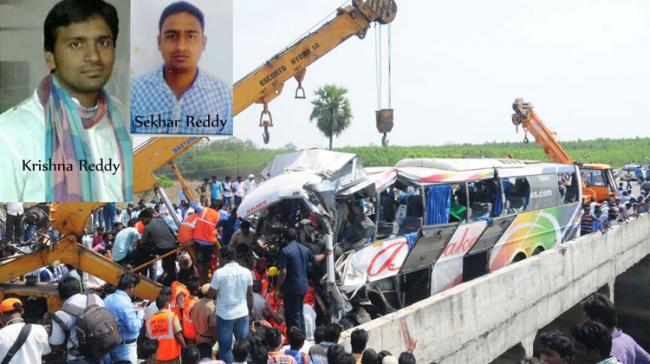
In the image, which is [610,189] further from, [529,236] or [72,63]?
[72,63]

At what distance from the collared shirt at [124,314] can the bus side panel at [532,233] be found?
718 centimetres

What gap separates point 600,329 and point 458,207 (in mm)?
6027

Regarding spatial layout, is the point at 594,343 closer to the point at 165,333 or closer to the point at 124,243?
the point at 165,333

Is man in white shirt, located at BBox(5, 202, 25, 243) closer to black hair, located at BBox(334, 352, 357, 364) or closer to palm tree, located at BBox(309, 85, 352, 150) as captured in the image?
black hair, located at BBox(334, 352, 357, 364)

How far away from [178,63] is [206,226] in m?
3.72

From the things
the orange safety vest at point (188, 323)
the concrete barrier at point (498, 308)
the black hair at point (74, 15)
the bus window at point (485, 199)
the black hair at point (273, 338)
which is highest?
the black hair at point (74, 15)

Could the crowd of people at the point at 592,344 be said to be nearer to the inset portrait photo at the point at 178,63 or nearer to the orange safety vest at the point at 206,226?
the inset portrait photo at the point at 178,63

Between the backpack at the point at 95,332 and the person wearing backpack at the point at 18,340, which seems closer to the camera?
the person wearing backpack at the point at 18,340

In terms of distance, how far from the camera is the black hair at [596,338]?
376cm

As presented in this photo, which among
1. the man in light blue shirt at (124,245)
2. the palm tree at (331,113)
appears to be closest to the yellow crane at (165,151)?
the man in light blue shirt at (124,245)

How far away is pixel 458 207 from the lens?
977 centimetres

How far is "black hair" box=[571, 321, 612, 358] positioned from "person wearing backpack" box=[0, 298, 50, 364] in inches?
164

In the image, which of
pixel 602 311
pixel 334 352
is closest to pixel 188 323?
pixel 334 352

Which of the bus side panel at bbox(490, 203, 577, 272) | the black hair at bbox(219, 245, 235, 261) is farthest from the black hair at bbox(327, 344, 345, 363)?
the bus side panel at bbox(490, 203, 577, 272)
